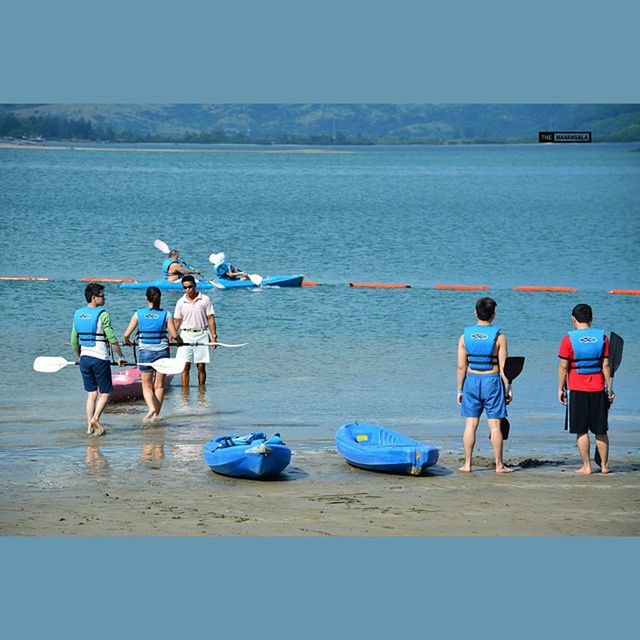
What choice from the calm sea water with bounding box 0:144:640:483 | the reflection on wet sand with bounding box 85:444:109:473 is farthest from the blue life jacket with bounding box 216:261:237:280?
the reflection on wet sand with bounding box 85:444:109:473

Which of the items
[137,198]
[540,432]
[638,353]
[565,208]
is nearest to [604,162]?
[565,208]

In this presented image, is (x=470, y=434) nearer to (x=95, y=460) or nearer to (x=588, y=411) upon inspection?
(x=588, y=411)

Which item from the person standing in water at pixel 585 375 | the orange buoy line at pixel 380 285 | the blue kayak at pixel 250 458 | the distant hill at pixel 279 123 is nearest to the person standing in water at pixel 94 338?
the blue kayak at pixel 250 458

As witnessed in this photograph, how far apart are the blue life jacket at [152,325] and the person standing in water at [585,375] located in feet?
14.4

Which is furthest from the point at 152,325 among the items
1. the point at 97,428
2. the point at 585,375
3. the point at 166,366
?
the point at 585,375

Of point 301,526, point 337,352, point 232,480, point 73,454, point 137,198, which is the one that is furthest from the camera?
point 137,198

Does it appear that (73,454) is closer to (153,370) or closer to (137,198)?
(153,370)

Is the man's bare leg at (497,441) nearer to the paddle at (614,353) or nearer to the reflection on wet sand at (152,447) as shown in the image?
the paddle at (614,353)

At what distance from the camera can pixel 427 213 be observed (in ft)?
208

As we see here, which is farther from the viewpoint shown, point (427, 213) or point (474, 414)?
point (427, 213)

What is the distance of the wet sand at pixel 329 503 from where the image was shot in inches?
384

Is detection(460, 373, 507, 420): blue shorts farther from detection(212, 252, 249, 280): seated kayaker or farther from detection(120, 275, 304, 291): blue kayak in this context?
detection(212, 252, 249, 280): seated kayaker

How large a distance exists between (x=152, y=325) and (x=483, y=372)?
3.93m

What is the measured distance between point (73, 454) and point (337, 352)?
8.62m
